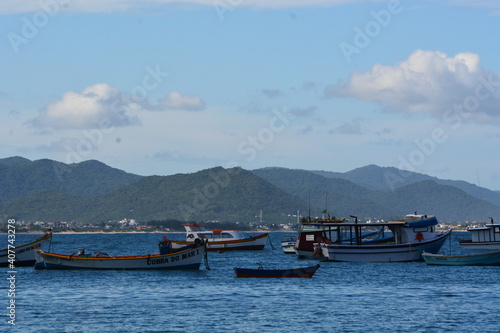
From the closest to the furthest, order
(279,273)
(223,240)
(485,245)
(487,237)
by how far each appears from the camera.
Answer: (279,273)
(487,237)
(485,245)
(223,240)

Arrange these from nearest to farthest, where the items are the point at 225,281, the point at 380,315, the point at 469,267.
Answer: the point at 380,315 → the point at 225,281 → the point at 469,267

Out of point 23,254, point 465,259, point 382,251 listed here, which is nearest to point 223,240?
point 382,251

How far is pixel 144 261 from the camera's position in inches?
2889

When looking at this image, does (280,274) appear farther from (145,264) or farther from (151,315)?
(151,315)

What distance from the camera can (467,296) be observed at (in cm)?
5625

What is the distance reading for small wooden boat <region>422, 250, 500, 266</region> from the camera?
79562 mm

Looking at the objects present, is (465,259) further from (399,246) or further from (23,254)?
(23,254)

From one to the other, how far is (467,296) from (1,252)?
48.3m

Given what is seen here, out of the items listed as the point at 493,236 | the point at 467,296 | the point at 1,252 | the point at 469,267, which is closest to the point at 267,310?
the point at 467,296

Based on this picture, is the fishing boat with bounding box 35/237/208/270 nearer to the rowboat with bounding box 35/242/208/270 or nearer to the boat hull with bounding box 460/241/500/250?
the rowboat with bounding box 35/242/208/270

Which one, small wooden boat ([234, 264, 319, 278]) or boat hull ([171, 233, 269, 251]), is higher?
boat hull ([171, 233, 269, 251])

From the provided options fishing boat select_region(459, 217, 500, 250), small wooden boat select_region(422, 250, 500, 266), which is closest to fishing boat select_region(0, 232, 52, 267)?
small wooden boat select_region(422, 250, 500, 266)

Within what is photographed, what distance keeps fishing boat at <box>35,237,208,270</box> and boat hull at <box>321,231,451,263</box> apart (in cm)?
1608

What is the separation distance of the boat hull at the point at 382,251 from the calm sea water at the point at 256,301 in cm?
610
